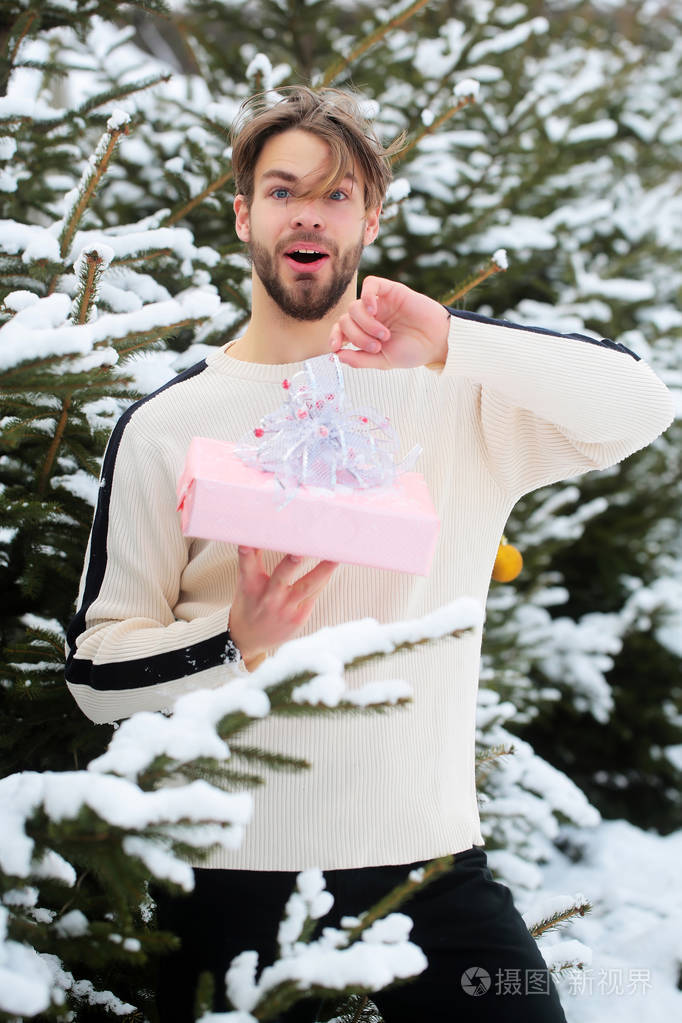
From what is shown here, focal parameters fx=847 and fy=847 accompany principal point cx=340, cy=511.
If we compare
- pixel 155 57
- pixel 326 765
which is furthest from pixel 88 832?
pixel 155 57

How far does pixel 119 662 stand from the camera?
4.94 feet

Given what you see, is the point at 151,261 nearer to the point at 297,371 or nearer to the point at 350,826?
the point at 297,371

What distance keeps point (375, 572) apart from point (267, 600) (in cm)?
32

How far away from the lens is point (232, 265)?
2.57 m

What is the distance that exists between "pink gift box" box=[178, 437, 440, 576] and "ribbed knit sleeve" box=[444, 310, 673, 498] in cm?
34

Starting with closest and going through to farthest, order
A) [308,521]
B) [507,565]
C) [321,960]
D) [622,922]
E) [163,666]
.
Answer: [321,960], [308,521], [163,666], [507,565], [622,922]

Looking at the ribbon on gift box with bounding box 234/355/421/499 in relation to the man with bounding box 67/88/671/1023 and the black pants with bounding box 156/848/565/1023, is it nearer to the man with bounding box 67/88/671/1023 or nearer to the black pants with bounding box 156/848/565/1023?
the man with bounding box 67/88/671/1023

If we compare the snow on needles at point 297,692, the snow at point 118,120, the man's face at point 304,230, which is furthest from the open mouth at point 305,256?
the snow on needles at point 297,692

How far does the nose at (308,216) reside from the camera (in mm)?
1736

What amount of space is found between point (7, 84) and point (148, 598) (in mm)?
1642

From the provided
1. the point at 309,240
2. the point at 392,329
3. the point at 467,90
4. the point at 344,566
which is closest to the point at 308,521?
the point at 344,566

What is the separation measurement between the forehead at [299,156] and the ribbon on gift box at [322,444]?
488 millimetres

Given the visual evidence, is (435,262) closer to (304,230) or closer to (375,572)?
(304,230)

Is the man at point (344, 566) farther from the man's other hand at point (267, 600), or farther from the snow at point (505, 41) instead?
the snow at point (505, 41)
